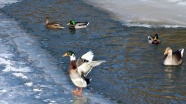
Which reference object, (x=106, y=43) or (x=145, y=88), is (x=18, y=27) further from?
(x=145, y=88)

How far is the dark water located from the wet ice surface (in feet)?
1.28

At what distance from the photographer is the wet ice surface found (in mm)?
9258

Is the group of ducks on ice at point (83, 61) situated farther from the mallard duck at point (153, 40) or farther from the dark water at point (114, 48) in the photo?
the dark water at point (114, 48)

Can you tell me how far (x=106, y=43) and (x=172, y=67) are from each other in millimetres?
2697

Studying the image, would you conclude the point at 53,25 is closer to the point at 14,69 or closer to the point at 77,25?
the point at 77,25

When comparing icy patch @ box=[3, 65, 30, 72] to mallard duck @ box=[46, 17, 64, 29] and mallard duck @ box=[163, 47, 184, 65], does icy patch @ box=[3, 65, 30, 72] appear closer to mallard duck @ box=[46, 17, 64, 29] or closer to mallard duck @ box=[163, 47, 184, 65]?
mallard duck @ box=[163, 47, 184, 65]

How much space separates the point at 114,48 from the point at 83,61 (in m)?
2.42

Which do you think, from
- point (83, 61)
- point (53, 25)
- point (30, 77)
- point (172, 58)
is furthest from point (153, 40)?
point (30, 77)

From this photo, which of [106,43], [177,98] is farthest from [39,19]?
[177,98]

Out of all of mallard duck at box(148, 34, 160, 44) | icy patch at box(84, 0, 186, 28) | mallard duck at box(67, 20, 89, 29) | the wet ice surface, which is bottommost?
the wet ice surface

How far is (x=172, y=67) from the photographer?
39.3ft

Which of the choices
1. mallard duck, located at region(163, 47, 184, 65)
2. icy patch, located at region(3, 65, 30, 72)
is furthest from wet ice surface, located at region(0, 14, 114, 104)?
mallard duck, located at region(163, 47, 184, 65)

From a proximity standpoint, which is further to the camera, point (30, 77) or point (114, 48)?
point (114, 48)

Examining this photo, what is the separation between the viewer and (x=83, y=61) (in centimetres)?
1116
